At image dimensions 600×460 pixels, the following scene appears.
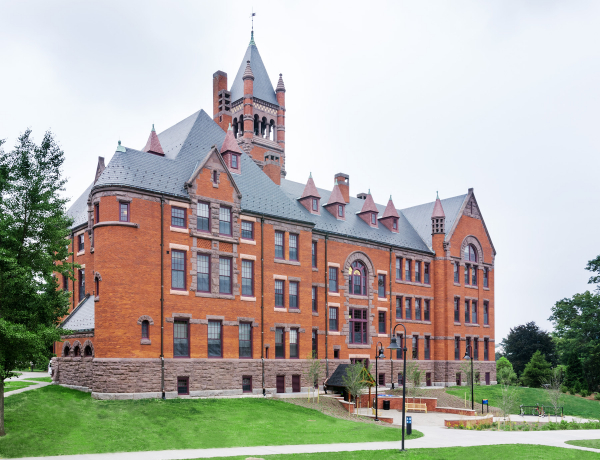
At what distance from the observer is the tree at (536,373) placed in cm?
6931

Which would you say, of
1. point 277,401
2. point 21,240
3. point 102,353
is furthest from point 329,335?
point 21,240

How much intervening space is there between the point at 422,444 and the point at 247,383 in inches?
630

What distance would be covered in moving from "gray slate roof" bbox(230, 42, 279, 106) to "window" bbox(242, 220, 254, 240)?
3767 cm

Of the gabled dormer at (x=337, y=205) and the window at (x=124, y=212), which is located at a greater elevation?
the gabled dormer at (x=337, y=205)

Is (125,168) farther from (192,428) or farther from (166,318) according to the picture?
(192,428)

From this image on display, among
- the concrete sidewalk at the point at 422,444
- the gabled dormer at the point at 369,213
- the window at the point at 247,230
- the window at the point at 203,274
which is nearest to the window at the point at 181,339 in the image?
the window at the point at 203,274

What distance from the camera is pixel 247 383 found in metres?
41.0

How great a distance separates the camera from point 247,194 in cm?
4306

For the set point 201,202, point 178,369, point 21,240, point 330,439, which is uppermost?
point 201,202

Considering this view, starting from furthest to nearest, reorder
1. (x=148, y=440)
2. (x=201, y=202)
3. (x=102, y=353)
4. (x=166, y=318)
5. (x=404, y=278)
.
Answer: (x=404, y=278) < (x=201, y=202) < (x=166, y=318) < (x=102, y=353) < (x=148, y=440)

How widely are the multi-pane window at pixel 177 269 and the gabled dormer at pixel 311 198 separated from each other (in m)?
17.0

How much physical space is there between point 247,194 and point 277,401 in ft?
48.7

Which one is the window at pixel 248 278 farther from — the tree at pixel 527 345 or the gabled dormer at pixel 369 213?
the tree at pixel 527 345

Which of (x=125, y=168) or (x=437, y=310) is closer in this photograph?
(x=125, y=168)
